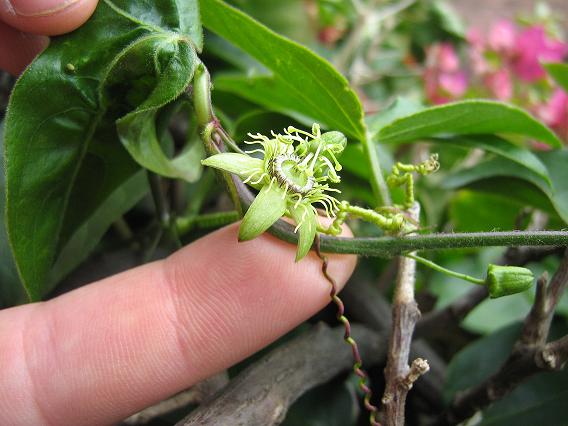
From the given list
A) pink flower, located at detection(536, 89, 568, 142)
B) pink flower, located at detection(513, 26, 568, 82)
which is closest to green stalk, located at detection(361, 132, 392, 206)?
pink flower, located at detection(536, 89, 568, 142)

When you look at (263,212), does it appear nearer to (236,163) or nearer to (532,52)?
(236,163)

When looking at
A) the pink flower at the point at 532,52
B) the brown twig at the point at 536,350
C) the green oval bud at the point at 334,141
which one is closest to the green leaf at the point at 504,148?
the brown twig at the point at 536,350

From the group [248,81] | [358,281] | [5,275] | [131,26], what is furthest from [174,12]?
[358,281]

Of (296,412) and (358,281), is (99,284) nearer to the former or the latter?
(296,412)

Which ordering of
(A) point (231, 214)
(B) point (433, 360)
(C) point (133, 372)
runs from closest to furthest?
1. (C) point (133, 372)
2. (A) point (231, 214)
3. (B) point (433, 360)

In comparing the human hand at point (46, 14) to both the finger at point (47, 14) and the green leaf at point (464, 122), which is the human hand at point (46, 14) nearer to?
the finger at point (47, 14)

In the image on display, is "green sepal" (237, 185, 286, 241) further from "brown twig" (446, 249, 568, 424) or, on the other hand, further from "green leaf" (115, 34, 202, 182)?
"brown twig" (446, 249, 568, 424)
